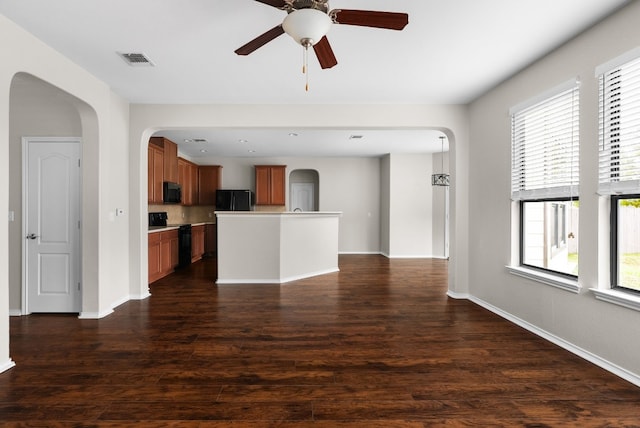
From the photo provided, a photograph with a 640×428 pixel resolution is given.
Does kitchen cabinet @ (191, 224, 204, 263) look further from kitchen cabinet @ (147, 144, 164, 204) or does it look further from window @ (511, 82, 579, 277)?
window @ (511, 82, 579, 277)

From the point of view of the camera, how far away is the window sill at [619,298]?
2.43 m

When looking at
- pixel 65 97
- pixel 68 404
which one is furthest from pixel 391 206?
pixel 68 404

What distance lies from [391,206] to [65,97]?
271 inches

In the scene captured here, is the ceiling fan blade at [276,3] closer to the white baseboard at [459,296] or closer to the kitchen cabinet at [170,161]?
the white baseboard at [459,296]

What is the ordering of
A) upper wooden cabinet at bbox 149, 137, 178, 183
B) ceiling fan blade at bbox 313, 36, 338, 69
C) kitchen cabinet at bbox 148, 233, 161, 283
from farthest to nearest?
upper wooden cabinet at bbox 149, 137, 178, 183
kitchen cabinet at bbox 148, 233, 161, 283
ceiling fan blade at bbox 313, 36, 338, 69

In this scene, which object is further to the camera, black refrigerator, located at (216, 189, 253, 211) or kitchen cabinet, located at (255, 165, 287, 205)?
kitchen cabinet, located at (255, 165, 287, 205)

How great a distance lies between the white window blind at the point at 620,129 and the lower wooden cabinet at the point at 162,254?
588cm

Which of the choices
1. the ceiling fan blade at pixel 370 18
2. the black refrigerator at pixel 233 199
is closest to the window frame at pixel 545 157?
the ceiling fan blade at pixel 370 18

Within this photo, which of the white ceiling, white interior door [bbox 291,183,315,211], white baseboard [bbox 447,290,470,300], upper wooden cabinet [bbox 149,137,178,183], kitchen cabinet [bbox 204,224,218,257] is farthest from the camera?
white interior door [bbox 291,183,315,211]

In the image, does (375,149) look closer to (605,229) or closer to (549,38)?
(549,38)

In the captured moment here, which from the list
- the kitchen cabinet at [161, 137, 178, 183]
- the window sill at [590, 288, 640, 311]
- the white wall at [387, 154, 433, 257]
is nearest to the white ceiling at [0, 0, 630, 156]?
the window sill at [590, 288, 640, 311]

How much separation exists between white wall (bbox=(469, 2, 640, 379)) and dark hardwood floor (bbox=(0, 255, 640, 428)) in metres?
0.22

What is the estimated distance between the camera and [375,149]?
27.2 feet

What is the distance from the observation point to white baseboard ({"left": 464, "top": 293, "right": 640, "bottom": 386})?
8.25 ft
